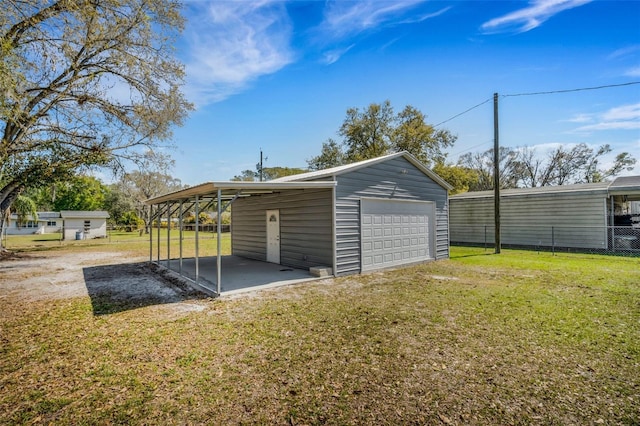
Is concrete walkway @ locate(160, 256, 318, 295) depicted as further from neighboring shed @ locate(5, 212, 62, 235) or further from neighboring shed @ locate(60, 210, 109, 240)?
neighboring shed @ locate(5, 212, 62, 235)

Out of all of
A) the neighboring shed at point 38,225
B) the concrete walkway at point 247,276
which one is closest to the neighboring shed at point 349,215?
the concrete walkway at point 247,276

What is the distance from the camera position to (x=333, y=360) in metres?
3.45

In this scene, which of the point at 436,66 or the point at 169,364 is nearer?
the point at 169,364

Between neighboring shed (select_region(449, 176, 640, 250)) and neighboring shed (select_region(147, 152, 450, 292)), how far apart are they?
514 cm

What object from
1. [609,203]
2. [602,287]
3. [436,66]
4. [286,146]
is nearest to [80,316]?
[602,287]

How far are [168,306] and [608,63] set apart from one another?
15565 mm

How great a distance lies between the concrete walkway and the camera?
23.2 ft

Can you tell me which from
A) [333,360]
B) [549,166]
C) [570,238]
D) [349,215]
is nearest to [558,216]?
[570,238]

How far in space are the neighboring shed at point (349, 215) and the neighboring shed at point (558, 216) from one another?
16.9 ft

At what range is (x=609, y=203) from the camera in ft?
44.0

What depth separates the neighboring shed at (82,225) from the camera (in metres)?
24.8

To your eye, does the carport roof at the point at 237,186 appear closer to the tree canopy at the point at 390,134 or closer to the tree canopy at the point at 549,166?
the tree canopy at the point at 390,134

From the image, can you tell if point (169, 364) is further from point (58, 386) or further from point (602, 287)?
point (602, 287)

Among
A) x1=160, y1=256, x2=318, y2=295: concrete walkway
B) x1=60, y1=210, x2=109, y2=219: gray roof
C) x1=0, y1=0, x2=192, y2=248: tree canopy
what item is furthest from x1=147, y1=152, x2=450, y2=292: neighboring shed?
x1=60, y1=210, x2=109, y2=219: gray roof
